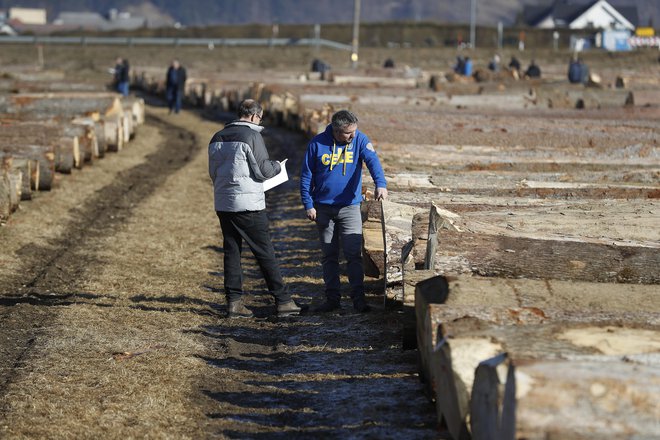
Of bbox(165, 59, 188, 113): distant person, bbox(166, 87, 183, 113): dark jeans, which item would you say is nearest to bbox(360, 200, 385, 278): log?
bbox(165, 59, 188, 113): distant person

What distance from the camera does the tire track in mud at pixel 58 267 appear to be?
887 centimetres

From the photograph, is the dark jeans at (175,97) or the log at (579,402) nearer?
the log at (579,402)

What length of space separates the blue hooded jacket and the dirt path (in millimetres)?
957

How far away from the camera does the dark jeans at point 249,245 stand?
31.8ft

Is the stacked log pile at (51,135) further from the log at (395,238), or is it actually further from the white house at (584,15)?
the white house at (584,15)

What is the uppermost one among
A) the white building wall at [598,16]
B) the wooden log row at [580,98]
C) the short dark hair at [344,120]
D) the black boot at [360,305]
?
the white building wall at [598,16]

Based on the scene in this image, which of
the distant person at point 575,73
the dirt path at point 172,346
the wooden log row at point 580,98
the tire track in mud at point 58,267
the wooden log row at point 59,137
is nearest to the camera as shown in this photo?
the dirt path at point 172,346

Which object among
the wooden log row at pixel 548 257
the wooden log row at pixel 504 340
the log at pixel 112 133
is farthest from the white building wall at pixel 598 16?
the wooden log row at pixel 504 340

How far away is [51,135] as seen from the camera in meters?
18.1

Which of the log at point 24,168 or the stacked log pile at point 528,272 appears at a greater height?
the stacked log pile at point 528,272

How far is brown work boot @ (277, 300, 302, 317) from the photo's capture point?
32.4 ft

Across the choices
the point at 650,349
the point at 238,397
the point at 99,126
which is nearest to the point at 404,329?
the point at 238,397

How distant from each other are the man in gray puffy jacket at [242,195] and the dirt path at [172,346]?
273 millimetres

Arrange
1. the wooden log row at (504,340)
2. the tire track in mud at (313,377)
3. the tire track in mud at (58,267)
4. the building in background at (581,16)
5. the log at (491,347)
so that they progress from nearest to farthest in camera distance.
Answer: the wooden log row at (504,340)
the log at (491,347)
the tire track in mud at (313,377)
the tire track in mud at (58,267)
the building in background at (581,16)
